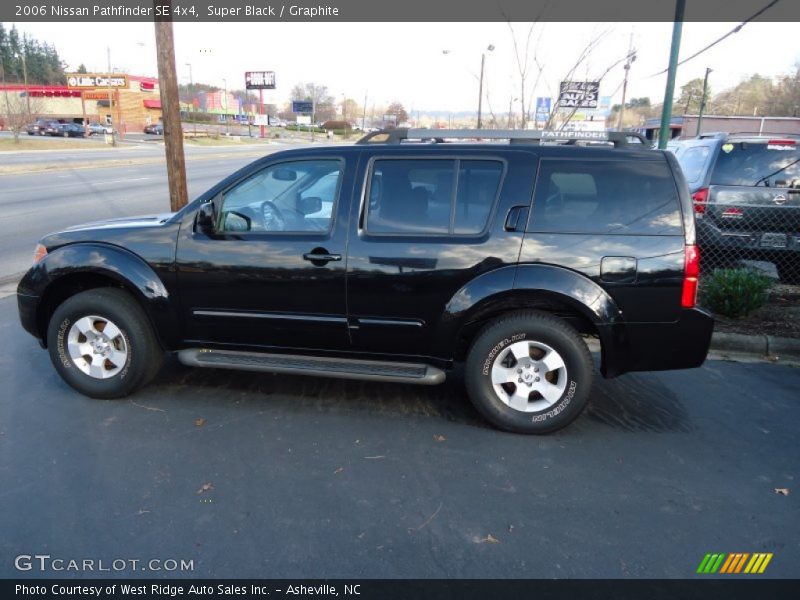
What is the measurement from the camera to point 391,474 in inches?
132

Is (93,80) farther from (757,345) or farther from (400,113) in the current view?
(757,345)

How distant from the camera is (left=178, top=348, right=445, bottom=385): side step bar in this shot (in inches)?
153

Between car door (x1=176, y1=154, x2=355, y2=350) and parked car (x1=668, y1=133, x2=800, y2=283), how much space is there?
4935mm

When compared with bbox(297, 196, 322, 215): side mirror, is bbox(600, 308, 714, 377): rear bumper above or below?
below

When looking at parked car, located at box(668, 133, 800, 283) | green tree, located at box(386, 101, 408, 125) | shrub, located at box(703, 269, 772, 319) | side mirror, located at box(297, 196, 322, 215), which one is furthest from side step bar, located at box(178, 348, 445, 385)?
green tree, located at box(386, 101, 408, 125)

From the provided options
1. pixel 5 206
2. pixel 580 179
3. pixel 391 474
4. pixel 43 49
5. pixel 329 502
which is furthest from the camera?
pixel 43 49

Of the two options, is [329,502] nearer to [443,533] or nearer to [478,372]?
[443,533]

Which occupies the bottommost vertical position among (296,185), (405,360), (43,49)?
(405,360)

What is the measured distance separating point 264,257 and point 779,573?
330 cm

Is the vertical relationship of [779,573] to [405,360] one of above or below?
below

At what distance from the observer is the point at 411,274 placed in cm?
381

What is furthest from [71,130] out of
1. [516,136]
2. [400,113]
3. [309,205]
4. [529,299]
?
[529,299]

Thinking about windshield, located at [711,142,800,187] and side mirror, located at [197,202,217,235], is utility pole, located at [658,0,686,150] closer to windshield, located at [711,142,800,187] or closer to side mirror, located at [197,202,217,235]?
windshield, located at [711,142,800,187]

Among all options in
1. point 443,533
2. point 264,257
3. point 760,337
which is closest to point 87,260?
point 264,257
